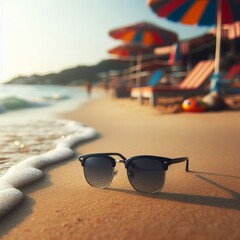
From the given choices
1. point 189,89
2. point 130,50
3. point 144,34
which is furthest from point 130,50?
point 189,89

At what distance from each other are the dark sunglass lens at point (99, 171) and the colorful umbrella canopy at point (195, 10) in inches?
214

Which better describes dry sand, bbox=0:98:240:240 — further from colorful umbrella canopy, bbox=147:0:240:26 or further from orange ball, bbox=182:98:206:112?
colorful umbrella canopy, bbox=147:0:240:26

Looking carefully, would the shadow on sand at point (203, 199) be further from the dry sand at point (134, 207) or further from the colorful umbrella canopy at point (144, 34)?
the colorful umbrella canopy at point (144, 34)

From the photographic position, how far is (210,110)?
5664 millimetres

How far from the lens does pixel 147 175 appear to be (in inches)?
59.7

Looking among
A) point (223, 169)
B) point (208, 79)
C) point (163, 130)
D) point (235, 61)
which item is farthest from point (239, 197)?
point (235, 61)

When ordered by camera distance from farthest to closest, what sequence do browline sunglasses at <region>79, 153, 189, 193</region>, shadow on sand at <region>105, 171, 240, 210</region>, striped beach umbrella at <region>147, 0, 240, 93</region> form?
striped beach umbrella at <region>147, 0, 240, 93</region>
browline sunglasses at <region>79, 153, 189, 193</region>
shadow on sand at <region>105, 171, 240, 210</region>

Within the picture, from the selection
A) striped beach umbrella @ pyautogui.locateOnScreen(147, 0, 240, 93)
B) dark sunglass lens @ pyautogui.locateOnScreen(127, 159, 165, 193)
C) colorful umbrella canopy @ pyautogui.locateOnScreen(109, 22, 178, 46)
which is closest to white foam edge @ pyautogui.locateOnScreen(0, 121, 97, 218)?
dark sunglass lens @ pyautogui.locateOnScreen(127, 159, 165, 193)

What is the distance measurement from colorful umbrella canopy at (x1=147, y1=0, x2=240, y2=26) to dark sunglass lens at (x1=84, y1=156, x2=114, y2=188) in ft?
17.9

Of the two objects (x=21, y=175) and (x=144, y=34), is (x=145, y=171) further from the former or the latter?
(x=144, y=34)

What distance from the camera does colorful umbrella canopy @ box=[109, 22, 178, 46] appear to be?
35.5 feet

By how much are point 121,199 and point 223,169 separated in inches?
36.1

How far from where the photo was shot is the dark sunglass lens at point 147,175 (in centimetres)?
150

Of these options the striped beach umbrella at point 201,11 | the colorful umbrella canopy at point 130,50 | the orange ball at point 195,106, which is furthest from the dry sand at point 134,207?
the colorful umbrella canopy at point 130,50
